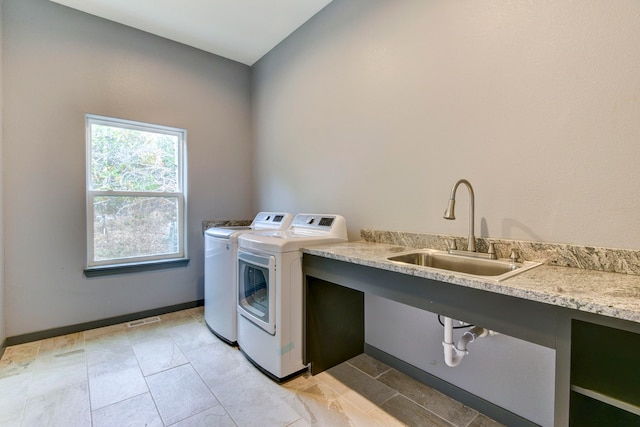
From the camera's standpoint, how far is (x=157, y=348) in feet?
7.38

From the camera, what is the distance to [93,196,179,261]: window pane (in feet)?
8.78

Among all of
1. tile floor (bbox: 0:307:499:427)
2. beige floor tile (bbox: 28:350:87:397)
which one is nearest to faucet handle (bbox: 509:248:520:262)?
tile floor (bbox: 0:307:499:427)

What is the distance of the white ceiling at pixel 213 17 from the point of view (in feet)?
7.95

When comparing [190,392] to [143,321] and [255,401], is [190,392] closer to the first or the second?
[255,401]

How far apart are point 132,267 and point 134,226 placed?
40cm

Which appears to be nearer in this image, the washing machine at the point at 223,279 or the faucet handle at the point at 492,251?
the faucet handle at the point at 492,251

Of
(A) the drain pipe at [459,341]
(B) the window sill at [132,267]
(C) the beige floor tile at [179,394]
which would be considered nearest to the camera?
(A) the drain pipe at [459,341]

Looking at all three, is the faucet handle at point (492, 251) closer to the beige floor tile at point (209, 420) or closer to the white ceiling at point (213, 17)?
the beige floor tile at point (209, 420)

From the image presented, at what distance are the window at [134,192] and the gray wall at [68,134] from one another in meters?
0.10

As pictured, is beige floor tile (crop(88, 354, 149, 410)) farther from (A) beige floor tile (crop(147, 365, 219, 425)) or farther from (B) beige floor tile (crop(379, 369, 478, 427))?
(B) beige floor tile (crop(379, 369, 478, 427))

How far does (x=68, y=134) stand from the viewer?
2467mm

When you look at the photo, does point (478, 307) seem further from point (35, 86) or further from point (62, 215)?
point (35, 86)

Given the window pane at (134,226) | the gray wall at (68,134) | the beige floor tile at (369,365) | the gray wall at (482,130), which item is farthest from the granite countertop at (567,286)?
the gray wall at (68,134)

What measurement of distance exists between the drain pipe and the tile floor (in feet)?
1.05
